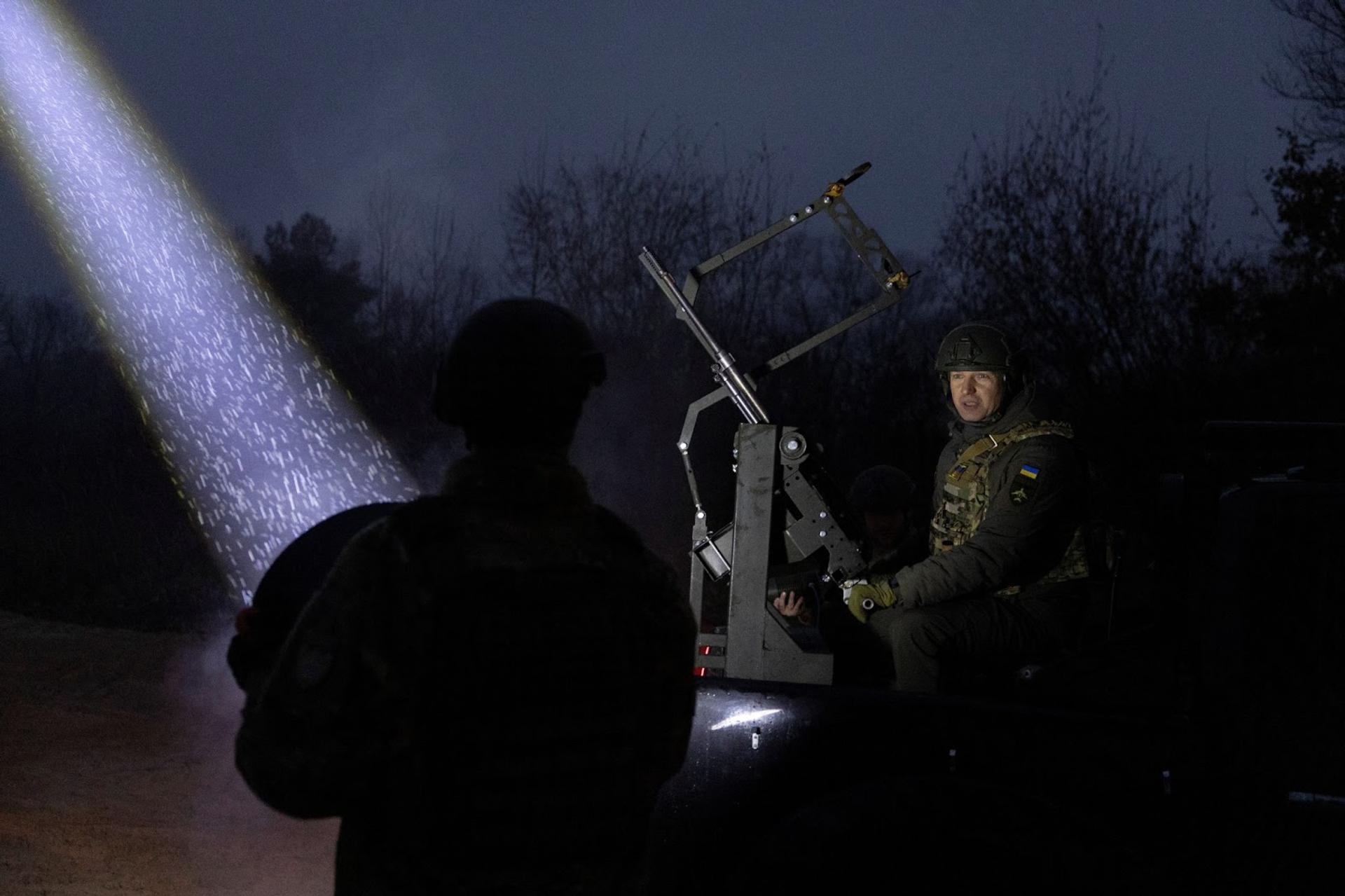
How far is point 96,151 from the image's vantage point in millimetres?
13977

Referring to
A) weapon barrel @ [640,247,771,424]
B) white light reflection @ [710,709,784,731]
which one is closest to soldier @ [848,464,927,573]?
weapon barrel @ [640,247,771,424]

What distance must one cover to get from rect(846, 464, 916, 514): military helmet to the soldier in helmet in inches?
47.0

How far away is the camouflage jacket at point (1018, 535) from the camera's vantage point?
3.37 m

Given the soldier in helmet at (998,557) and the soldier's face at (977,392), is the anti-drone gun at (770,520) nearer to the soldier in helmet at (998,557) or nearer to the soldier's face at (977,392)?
the soldier in helmet at (998,557)

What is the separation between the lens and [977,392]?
3799 millimetres

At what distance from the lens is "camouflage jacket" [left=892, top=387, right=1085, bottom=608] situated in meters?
3.37

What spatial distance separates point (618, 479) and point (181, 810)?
678 cm

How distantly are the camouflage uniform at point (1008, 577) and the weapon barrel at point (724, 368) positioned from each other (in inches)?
32.3

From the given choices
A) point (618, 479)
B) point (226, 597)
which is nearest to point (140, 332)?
point (226, 597)

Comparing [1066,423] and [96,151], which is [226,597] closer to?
[96,151]

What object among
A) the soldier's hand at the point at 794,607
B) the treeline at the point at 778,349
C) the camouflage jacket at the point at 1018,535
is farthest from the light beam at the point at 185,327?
the camouflage jacket at the point at 1018,535

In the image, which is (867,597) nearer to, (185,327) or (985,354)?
(985,354)

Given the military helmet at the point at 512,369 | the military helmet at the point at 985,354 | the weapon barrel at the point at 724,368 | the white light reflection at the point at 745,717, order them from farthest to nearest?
the weapon barrel at the point at 724,368, the military helmet at the point at 985,354, the white light reflection at the point at 745,717, the military helmet at the point at 512,369

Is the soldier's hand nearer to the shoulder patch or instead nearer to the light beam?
the shoulder patch
